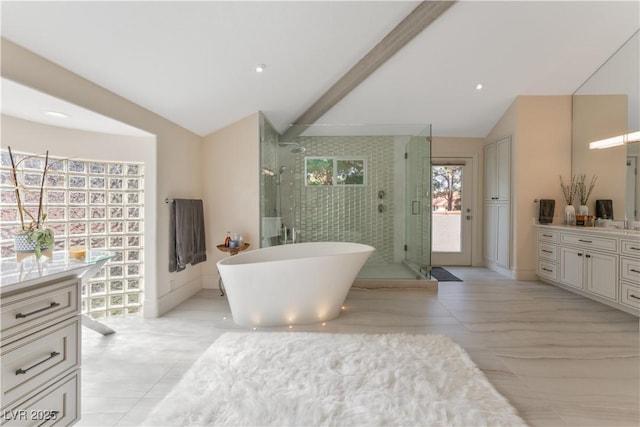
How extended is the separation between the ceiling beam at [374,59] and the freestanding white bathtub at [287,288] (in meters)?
2.12

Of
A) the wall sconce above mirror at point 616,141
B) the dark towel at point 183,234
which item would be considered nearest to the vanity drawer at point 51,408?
the dark towel at point 183,234

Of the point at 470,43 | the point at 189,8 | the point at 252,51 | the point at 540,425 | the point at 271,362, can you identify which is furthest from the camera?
the point at 470,43

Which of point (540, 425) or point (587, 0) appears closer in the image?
point (540, 425)

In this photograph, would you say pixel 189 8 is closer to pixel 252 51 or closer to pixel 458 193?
pixel 252 51

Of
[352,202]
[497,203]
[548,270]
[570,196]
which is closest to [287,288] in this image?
[352,202]

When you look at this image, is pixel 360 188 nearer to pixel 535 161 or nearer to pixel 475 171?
pixel 475 171

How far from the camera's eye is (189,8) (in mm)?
1873

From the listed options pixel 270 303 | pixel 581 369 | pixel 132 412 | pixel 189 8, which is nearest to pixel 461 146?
pixel 581 369

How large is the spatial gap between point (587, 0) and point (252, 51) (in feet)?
10.8

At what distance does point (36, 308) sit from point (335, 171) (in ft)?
12.2

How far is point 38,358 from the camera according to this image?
1262 millimetres

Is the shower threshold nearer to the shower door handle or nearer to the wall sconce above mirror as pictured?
the shower door handle

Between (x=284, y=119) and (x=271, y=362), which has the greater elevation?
(x=284, y=119)

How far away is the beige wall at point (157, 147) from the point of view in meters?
1.78
